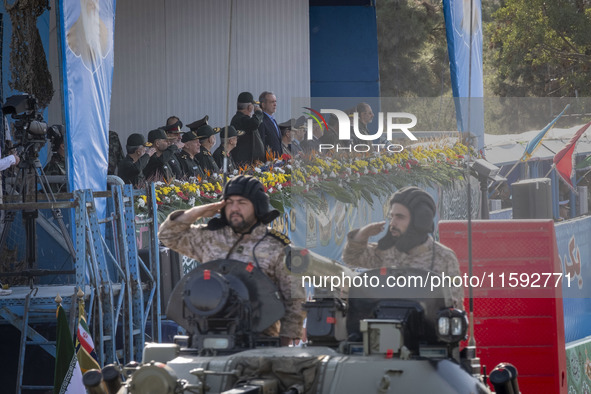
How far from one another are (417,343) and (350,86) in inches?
587

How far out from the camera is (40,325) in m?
10.3

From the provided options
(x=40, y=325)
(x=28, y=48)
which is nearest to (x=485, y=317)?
(x=40, y=325)

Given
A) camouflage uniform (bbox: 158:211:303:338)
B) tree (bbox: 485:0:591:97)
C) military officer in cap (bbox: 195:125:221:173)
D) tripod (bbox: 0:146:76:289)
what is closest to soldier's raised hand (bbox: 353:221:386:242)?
camouflage uniform (bbox: 158:211:303:338)

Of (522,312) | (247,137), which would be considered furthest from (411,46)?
(522,312)

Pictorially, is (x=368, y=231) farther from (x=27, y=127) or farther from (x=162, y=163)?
(x=162, y=163)

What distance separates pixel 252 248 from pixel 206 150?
7.08 meters

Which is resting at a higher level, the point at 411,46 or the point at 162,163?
the point at 411,46

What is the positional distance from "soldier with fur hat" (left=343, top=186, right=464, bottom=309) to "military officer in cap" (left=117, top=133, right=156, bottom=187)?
6.29m

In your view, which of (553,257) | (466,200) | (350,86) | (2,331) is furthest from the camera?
(350,86)

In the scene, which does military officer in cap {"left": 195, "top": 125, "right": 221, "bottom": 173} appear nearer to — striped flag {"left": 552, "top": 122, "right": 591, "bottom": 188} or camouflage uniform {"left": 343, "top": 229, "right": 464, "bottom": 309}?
striped flag {"left": 552, "top": 122, "right": 591, "bottom": 188}

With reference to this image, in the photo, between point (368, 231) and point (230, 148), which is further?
point (230, 148)

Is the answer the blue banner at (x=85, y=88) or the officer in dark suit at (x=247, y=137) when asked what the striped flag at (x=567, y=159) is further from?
the officer in dark suit at (x=247, y=137)

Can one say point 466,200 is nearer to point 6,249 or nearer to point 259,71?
point 6,249

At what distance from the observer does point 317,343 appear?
625 centimetres
